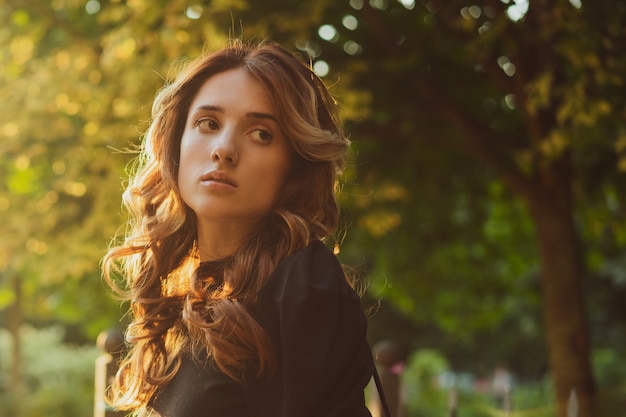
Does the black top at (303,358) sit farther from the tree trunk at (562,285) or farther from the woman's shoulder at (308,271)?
the tree trunk at (562,285)

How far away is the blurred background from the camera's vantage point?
7.06 meters

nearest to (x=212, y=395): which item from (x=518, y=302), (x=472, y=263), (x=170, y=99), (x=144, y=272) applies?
(x=144, y=272)

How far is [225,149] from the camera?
187 centimetres

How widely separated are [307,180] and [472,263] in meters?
11.8

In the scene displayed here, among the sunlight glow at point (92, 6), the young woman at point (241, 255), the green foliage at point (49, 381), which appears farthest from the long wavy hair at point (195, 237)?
the green foliage at point (49, 381)

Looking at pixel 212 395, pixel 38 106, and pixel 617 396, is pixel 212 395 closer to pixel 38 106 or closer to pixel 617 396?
pixel 38 106

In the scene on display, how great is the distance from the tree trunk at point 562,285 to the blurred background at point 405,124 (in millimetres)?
19

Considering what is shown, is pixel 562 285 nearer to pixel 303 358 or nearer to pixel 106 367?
pixel 106 367

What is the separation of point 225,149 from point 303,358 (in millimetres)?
518

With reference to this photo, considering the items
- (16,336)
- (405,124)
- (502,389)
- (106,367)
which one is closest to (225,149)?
(106,367)

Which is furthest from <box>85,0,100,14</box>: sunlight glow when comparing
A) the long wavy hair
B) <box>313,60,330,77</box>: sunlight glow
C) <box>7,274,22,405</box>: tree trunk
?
<box>7,274,22,405</box>: tree trunk

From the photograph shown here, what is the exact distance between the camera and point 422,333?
2891 centimetres

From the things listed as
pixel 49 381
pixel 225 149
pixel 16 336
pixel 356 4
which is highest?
pixel 225 149

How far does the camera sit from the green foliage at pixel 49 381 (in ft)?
52.5
